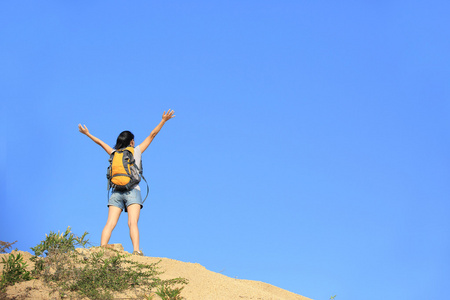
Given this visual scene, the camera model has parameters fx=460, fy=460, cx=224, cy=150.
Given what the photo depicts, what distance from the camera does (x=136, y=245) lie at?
9.28m

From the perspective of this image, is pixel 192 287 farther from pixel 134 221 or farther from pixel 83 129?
pixel 83 129

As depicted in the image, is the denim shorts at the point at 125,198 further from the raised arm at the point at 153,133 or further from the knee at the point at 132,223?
the raised arm at the point at 153,133

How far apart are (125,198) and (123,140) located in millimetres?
1321

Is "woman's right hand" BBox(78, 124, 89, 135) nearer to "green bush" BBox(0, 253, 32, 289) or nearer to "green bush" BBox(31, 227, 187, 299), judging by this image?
"green bush" BBox(31, 227, 187, 299)

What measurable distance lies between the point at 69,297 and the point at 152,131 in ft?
14.7

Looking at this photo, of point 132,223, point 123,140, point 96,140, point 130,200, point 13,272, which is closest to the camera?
point 13,272

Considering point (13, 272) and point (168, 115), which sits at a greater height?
point (168, 115)

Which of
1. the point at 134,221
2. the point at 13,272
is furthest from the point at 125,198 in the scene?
the point at 13,272

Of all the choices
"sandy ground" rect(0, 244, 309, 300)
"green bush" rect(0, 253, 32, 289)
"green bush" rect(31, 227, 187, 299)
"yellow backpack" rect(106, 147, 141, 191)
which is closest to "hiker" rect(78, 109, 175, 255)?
"yellow backpack" rect(106, 147, 141, 191)

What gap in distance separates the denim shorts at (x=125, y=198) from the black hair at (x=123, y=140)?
1075 millimetres

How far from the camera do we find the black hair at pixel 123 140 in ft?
33.3

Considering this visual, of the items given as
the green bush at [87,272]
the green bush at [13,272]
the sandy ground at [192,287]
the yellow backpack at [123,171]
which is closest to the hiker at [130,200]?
the yellow backpack at [123,171]

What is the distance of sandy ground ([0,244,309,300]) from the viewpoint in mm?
6664

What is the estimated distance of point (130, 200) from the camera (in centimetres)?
962
